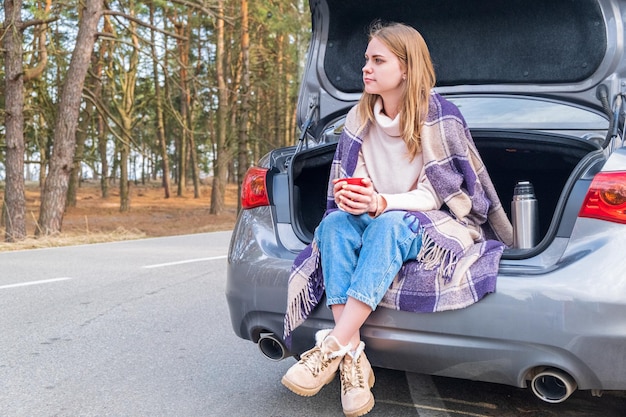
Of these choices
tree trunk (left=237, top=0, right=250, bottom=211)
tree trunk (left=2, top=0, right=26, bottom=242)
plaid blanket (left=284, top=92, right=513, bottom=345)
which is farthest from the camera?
tree trunk (left=237, top=0, right=250, bottom=211)

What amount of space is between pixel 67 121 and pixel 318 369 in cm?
1290

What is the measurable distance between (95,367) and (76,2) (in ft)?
42.2

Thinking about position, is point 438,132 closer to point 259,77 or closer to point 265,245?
point 265,245

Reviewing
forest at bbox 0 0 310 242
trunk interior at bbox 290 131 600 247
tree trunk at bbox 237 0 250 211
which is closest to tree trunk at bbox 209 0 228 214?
forest at bbox 0 0 310 242

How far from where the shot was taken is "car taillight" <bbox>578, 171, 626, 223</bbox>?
101 inches

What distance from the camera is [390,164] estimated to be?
307 centimetres

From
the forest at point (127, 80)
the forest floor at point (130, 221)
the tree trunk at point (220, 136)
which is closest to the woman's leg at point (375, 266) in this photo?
the forest floor at point (130, 221)

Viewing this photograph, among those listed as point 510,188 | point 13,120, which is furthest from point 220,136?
point 510,188

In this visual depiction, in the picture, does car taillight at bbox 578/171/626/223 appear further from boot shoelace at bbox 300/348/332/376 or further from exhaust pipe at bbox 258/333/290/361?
exhaust pipe at bbox 258/333/290/361

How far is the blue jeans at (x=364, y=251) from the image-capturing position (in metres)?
2.69

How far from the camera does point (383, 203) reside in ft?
9.26

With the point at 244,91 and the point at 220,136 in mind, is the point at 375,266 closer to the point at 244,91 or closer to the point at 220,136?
the point at 244,91

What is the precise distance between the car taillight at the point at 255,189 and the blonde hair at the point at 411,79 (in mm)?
582

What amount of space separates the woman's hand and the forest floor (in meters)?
10.0
